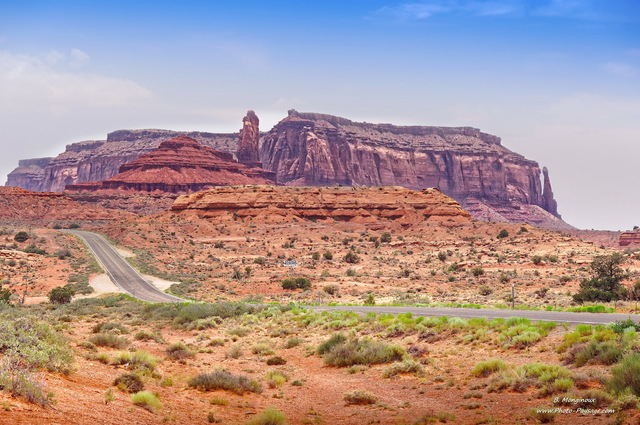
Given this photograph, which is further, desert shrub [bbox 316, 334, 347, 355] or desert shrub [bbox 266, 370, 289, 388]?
desert shrub [bbox 316, 334, 347, 355]

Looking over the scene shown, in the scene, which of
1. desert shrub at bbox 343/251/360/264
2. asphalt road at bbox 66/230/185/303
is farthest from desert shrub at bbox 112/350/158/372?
desert shrub at bbox 343/251/360/264

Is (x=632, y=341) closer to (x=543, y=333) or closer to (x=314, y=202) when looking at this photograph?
(x=543, y=333)

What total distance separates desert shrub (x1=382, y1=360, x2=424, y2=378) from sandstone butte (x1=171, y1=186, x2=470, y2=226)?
89596mm

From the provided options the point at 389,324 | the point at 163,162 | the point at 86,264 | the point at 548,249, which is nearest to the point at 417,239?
the point at 548,249

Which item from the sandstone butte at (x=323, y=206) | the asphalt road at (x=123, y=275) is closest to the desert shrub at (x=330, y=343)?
Answer: the asphalt road at (x=123, y=275)

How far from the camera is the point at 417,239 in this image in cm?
9350

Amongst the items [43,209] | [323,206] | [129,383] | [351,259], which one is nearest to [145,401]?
[129,383]

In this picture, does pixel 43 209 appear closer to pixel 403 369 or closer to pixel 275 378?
pixel 275 378

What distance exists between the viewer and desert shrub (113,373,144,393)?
1338cm

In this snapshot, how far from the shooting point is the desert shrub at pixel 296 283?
5344 centimetres

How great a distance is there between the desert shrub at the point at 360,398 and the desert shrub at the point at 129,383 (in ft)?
17.3

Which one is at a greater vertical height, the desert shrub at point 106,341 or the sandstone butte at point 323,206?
the sandstone butte at point 323,206

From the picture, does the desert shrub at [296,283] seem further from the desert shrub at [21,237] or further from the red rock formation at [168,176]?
the red rock formation at [168,176]

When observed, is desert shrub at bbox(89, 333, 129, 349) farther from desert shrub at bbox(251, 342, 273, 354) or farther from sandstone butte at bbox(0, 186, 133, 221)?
sandstone butte at bbox(0, 186, 133, 221)
